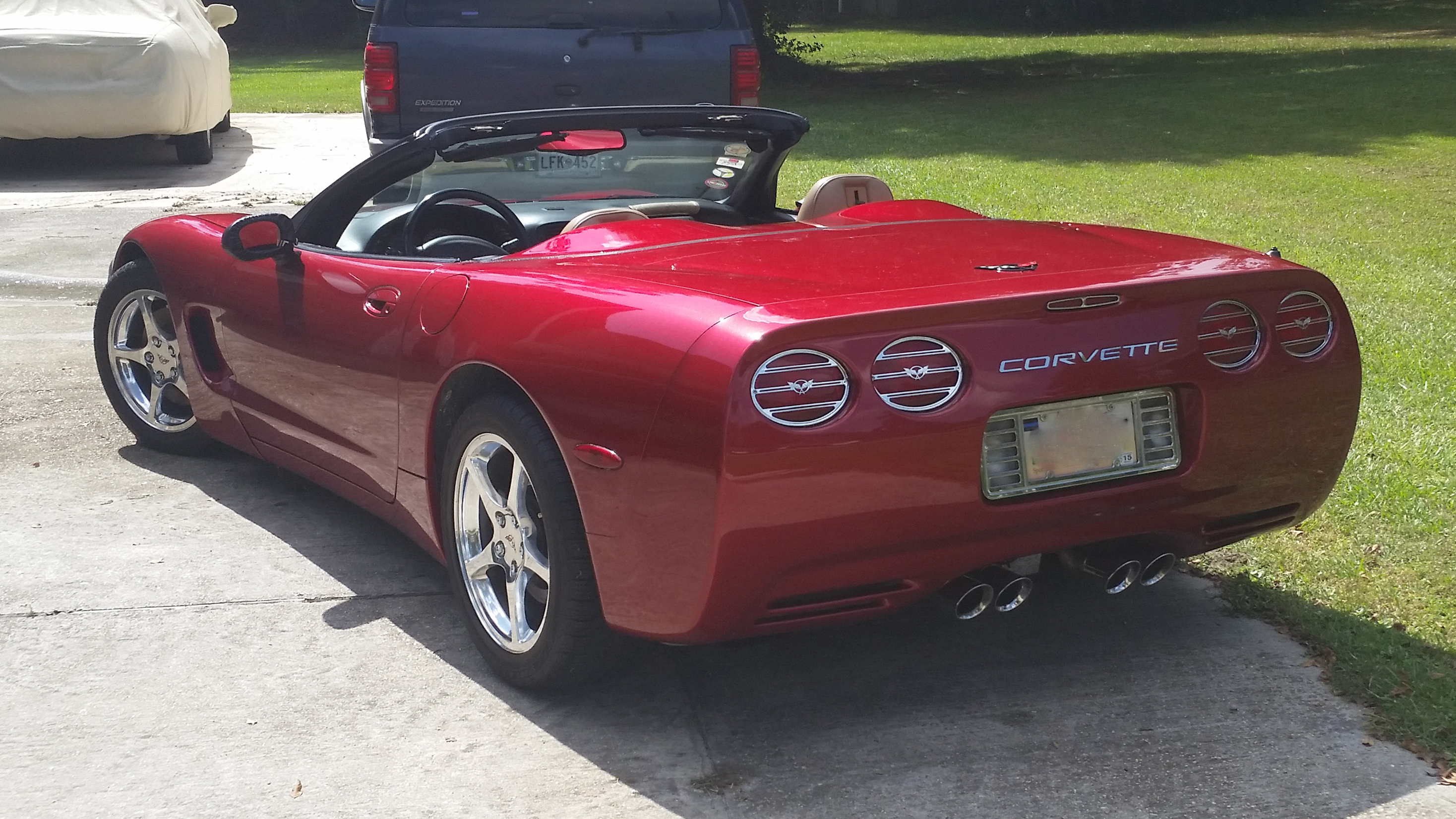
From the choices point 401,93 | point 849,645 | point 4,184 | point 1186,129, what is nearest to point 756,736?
point 849,645

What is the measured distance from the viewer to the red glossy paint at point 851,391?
2836 millimetres

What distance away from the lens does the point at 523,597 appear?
3.45 metres

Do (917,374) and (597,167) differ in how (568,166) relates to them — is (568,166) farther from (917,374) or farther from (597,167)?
(917,374)

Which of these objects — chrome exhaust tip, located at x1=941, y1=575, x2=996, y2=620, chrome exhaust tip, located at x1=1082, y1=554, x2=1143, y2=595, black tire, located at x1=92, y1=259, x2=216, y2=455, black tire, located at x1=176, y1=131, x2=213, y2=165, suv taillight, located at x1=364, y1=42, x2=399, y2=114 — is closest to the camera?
chrome exhaust tip, located at x1=941, y1=575, x2=996, y2=620

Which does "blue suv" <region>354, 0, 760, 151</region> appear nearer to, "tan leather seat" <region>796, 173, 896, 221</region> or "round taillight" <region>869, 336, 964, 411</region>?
"tan leather seat" <region>796, 173, 896, 221</region>

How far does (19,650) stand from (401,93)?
651 centimetres

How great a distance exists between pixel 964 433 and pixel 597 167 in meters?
1.95

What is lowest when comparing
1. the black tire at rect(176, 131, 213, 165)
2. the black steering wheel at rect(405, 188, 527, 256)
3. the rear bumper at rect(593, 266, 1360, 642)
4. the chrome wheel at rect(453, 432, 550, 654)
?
the black tire at rect(176, 131, 213, 165)

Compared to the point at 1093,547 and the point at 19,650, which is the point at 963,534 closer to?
the point at 1093,547

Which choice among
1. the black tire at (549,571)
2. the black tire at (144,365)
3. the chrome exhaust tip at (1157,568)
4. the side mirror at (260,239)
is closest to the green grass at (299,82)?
the black tire at (144,365)

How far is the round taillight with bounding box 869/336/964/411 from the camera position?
2.88 meters

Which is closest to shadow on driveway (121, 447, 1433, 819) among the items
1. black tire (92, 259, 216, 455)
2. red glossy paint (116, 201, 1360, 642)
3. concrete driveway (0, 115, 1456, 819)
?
concrete driveway (0, 115, 1456, 819)

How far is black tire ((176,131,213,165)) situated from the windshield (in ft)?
32.0

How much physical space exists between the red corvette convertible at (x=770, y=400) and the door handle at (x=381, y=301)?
10 mm
